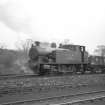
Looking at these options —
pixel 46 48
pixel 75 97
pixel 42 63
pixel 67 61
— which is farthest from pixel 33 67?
pixel 75 97

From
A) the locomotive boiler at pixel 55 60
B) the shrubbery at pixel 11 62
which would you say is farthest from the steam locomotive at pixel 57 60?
the shrubbery at pixel 11 62

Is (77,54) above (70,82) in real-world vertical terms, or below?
above

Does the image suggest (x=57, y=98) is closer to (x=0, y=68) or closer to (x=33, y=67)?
(x=33, y=67)

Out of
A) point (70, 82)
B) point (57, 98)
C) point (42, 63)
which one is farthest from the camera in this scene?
point (42, 63)

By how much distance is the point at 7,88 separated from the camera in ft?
33.3

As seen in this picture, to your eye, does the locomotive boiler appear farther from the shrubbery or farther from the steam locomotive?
the shrubbery

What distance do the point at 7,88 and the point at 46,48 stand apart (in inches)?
317

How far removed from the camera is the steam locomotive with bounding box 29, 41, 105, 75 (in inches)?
638

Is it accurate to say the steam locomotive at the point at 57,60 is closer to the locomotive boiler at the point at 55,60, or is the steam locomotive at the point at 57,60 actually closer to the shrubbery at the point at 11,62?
the locomotive boiler at the point at 55,60

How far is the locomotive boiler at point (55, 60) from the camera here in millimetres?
16141

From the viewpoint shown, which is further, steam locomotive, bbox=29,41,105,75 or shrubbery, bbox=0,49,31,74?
shrubbery, bbox=0,49,31,74

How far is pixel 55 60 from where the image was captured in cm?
1688

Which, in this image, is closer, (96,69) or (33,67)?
(33,67)

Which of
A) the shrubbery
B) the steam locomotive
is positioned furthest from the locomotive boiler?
the shrubbery
